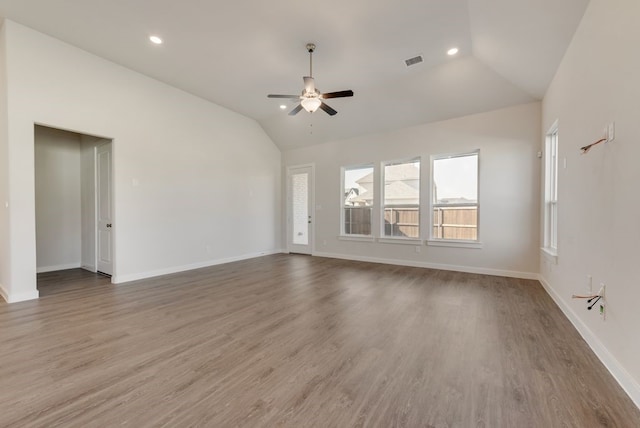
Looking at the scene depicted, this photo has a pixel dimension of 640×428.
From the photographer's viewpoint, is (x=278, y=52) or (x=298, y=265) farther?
(x=298, y=265)

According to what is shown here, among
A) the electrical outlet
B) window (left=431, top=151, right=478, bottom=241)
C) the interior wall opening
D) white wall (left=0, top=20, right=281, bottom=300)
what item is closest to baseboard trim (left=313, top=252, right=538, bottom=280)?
window (left=431, top=151, right=478, bottom=241)

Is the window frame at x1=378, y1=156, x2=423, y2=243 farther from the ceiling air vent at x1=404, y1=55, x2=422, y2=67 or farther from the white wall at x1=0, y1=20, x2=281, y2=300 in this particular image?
the white wall at x1=0, y1=20, x2=281, y2=300

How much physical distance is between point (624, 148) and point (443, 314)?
2.10 m

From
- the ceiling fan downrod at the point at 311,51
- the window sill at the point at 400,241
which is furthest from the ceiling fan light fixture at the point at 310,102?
the window sill at the point at 400,241

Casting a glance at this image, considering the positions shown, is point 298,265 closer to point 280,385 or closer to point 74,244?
point 280,385

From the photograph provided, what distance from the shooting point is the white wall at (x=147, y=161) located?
11.5 ft

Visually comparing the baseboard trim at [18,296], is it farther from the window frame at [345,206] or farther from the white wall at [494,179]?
the white wall at [494,179]

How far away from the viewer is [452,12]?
3094 millimetres

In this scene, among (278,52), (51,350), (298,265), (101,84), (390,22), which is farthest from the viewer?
(298,265)

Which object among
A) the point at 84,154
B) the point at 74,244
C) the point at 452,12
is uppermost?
the point at 452,12

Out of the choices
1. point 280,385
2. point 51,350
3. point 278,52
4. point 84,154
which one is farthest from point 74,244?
point 280,385

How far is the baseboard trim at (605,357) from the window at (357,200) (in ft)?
12.6

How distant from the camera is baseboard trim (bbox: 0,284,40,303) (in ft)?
11.2

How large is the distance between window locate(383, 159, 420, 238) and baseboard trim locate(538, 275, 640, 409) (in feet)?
9.48
